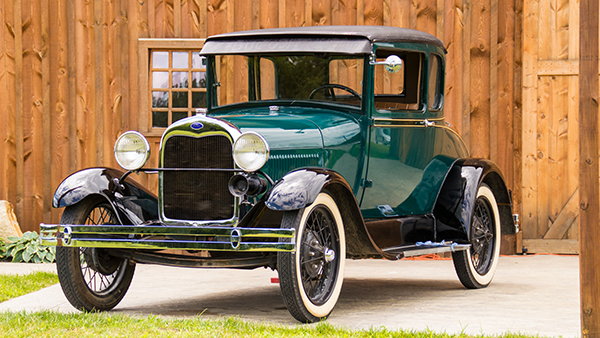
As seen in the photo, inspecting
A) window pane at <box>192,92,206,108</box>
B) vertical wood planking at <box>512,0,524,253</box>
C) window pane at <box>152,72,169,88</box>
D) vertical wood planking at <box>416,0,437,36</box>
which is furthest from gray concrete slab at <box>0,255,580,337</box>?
vertical wood planking at <box>416,0,437,36</box>

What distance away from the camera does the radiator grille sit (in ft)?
15.3

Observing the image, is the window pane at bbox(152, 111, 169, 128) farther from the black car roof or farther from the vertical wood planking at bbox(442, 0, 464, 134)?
the vertical wood planking at bbox(442, 0, 464, 134)

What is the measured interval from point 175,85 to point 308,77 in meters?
3.26

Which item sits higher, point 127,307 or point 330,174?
point 330,174

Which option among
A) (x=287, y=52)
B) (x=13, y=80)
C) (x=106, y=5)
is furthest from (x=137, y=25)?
(x=287, y=52)

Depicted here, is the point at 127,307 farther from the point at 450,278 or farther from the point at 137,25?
the point at 137,25

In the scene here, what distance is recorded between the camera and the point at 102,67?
880 cm

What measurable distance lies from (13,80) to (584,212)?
7162 mm

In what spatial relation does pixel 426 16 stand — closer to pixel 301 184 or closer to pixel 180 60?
pixel 180 60

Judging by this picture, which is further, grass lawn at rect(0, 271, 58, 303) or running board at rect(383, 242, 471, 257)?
grass lawn at rect(0, 271, 58, 303)

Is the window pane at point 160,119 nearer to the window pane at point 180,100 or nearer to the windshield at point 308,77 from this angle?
the window pane at point 180,100

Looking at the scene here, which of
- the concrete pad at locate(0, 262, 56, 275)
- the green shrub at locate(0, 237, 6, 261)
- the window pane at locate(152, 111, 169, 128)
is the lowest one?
the concrete pad at locate(0, 262, 56, 275)

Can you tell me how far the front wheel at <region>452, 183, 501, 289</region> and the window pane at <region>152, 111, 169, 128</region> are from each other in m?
3.98

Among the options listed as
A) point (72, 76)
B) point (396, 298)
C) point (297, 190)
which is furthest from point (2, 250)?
point (297, 190)
